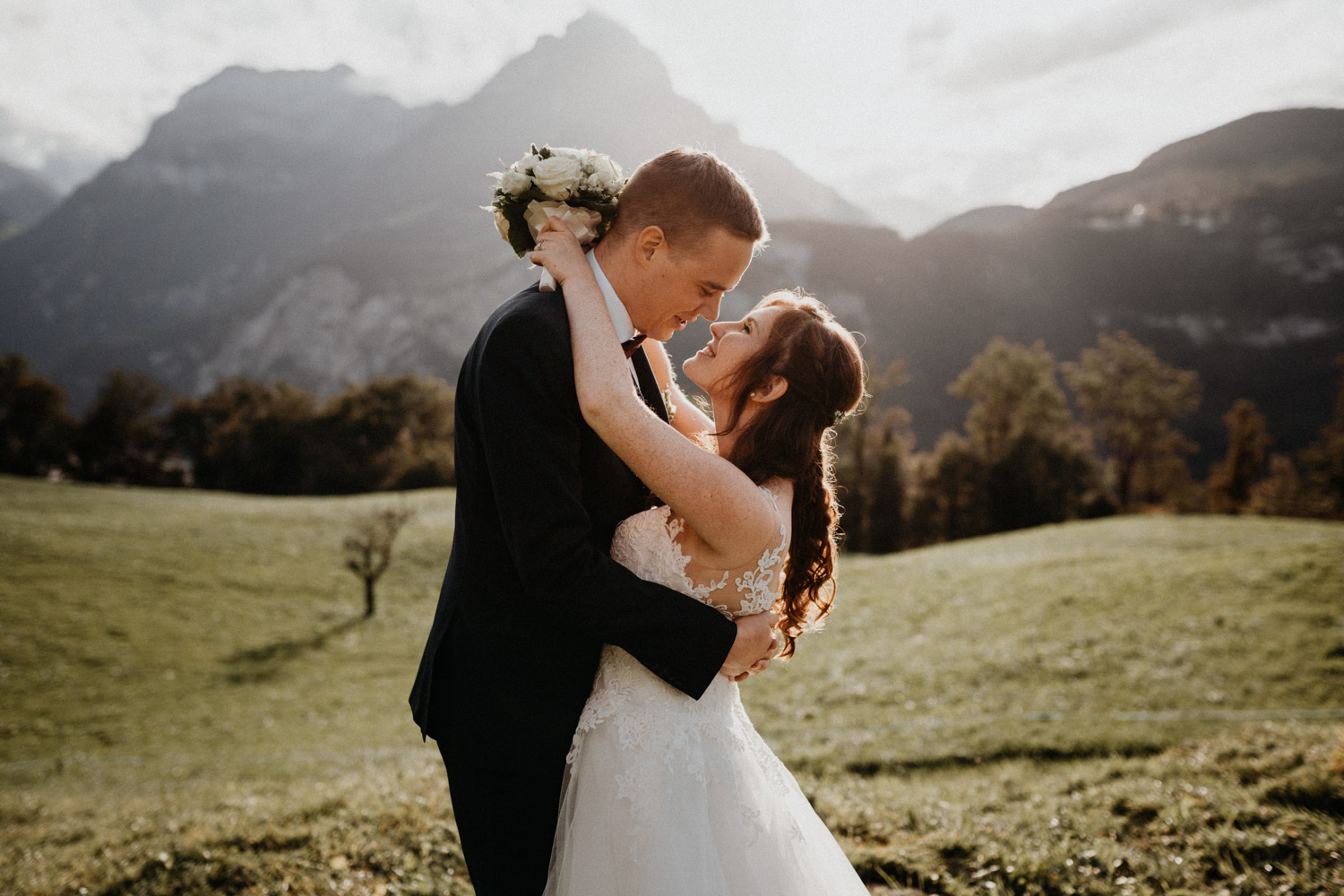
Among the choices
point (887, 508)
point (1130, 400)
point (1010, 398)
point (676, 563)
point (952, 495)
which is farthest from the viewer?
point (1010, 398)

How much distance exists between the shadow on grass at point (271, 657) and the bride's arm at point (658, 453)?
19.2 metres

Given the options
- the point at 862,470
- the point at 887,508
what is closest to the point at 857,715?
the point at 887,508

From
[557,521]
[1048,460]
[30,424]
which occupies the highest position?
[30,424]

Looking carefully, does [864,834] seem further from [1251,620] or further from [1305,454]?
[1305,454]

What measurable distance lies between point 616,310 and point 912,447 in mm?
56893

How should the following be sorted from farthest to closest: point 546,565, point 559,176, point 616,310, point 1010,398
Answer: point 1010,398
point 559,176
point 616,310
point 546,565

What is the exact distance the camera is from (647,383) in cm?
277

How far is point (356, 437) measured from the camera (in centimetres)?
6144

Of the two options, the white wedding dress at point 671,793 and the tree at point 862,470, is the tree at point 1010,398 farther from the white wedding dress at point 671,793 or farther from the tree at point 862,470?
the white wedding dress at point 671,793

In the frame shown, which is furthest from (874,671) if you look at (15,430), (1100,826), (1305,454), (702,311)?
(15,430)

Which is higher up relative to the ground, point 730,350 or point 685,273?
point 685,273

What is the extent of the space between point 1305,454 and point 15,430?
9421 centimetres

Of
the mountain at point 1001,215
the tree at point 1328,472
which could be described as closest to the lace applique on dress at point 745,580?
the mountain at point 1001,215

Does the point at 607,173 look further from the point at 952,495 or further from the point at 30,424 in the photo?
the point at 30,424
